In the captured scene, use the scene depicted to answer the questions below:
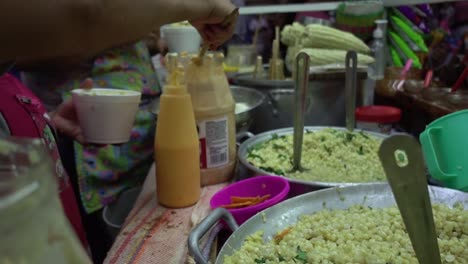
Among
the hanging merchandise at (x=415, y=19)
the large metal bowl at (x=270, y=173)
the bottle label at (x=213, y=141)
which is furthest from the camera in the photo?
the hanging merchandise at (x=415, y=19)

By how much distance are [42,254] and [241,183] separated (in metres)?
0.78

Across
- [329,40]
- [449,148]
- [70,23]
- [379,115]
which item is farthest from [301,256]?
[329,40]

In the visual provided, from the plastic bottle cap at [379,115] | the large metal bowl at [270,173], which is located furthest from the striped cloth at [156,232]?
the plastic bottle cap at [379,115]

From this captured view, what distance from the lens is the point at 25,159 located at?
0.28 metres

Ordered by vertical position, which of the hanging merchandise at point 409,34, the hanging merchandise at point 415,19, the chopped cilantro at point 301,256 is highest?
the hanging merchandise at point 415,19

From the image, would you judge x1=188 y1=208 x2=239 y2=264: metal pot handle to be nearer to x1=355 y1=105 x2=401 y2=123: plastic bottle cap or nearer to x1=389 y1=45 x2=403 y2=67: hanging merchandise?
x1=355 y1=105 x2=401 y2=123: plastic bottle cap

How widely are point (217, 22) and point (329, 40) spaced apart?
3.70 feet

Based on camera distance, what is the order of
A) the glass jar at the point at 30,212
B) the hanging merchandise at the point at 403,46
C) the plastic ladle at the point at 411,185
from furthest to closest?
the hanging merchandise at the point at 403,46 < the plastic ladle at the point at 411,185 < the glass jar at the point at 30,212

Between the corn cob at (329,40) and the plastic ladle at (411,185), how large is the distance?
1.52m

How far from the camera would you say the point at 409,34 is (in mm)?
2127

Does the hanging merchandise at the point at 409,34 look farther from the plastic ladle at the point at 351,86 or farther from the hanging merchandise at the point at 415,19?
the plastic ladle at the point at 351,86

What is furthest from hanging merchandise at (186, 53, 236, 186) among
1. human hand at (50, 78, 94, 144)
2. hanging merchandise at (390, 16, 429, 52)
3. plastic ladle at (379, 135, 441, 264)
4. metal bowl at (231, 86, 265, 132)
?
hanging merchandise at (390, 16, 429, 52)

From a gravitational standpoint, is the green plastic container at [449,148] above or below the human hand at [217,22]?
below

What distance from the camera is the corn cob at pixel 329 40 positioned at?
1.96 metres
